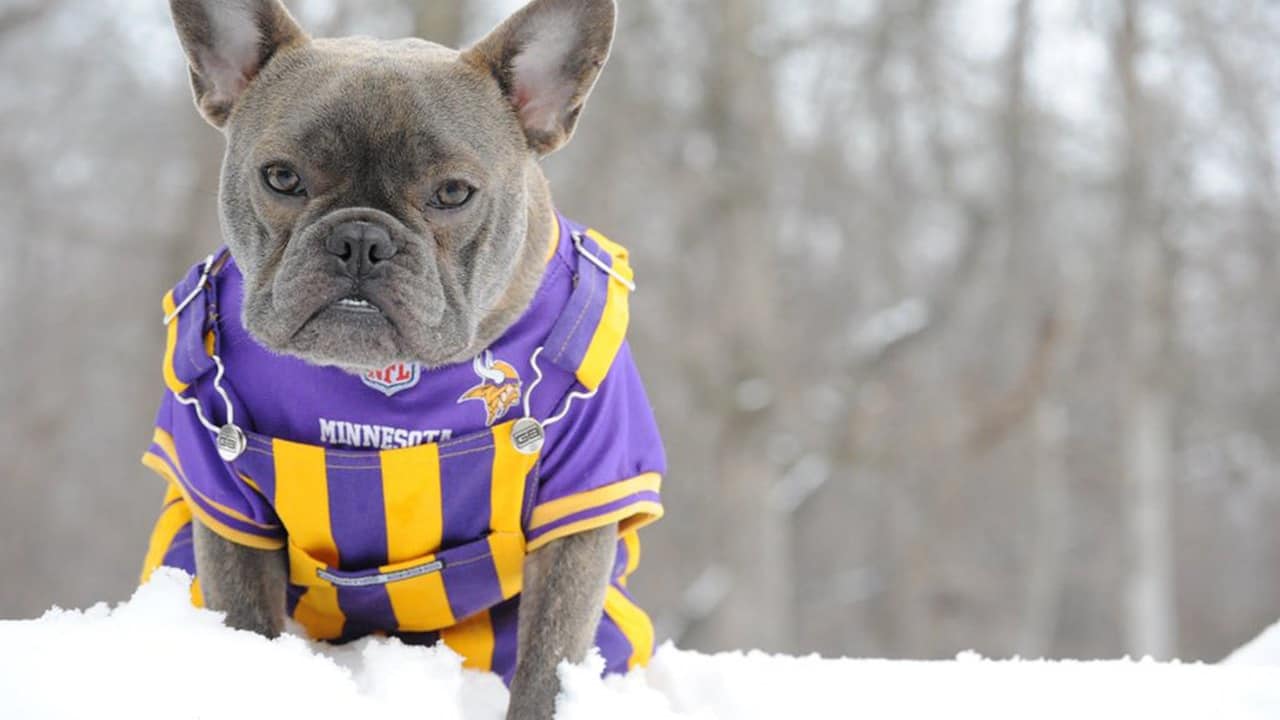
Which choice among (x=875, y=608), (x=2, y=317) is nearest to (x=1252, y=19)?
(x=875, y=608)

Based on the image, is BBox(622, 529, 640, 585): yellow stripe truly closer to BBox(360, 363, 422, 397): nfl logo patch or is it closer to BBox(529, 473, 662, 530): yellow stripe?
BBox(529, 473, 662, 530): yellow stripe

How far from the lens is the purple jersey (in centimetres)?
327

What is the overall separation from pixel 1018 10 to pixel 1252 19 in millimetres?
3955

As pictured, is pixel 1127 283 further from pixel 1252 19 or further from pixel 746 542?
pixel 746 542

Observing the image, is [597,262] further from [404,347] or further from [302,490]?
[302,490]

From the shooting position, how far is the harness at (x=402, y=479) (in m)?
3.25

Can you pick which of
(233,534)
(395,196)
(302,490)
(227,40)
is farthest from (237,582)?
(227,40)

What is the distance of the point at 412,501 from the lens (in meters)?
3.31

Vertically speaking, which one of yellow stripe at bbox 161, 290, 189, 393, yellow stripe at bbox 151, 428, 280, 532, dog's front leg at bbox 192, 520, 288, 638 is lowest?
dog's front leg at bbox 192, 520, 288, 638

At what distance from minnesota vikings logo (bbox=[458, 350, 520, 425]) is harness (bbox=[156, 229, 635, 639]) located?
0.11ft

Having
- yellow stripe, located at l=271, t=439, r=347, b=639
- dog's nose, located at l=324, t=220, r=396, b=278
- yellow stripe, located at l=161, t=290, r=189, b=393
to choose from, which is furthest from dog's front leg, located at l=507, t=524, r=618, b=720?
yellow stripe, located at l=161, t=290, r=189, b=393

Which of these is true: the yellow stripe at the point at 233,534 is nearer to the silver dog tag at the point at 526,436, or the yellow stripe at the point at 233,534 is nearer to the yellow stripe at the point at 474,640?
the yellow stripe at the point at 474,640

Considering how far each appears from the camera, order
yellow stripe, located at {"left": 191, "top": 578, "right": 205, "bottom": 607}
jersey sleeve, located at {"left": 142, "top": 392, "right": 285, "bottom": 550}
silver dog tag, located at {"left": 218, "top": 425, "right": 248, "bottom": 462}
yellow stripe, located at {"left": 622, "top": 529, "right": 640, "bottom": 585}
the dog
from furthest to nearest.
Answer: yellow stripe, located at {"left": 622, "top": 529, "right": 640, "bottom": 585} < yellow stripe, located at {"left": 191, "top": 578, "right": 205, "bottom": 607} < jersey sleeve, located at {"left": 142, "top": 392, "right": 285, "bottom": 550} < silver dog tag, located at {"left": 218, "top": 425, "right": 248, "bottom": 462} < the dog

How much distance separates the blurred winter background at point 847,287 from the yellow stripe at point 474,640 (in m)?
8.04
